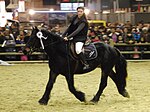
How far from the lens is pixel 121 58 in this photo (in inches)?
431

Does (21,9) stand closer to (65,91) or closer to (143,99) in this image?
(65,91)

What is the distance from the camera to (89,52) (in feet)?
34.3

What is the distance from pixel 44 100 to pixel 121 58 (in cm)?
221

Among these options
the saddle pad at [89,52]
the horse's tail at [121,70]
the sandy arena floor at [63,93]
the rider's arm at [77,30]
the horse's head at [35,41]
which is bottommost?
the sandy arena floor at [63,93]

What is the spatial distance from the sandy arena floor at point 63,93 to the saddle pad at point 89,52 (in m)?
1.10

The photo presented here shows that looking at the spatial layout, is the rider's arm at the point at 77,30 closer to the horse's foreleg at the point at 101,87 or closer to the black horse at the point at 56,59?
the black horse at the point at 56,59

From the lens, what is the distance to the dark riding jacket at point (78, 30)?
1004cm

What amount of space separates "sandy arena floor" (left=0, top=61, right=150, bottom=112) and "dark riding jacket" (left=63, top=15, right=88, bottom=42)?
5.02 ft

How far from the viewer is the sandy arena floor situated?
9821 millimetres

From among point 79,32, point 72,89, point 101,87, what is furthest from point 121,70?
point 79,32

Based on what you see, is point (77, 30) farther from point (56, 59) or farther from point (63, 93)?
point (63, 93)

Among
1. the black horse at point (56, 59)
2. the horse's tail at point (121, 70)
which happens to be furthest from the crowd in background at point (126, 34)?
the black horse at point (56, 59)

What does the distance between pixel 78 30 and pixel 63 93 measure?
265cm

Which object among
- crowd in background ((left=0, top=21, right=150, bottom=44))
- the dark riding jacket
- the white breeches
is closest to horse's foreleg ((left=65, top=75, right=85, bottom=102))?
the white breeches
